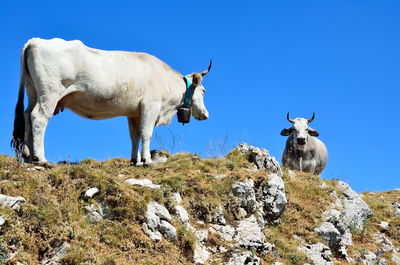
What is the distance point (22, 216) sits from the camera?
29.8ft

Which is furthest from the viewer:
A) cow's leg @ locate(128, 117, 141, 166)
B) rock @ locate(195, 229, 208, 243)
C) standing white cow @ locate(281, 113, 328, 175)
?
standing white cow @ locate(281, 113, 328, 175)

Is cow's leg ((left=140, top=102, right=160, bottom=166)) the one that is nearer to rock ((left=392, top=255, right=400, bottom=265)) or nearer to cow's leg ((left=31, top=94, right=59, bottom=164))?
cow's leg ((left=31, top=94, right=59, bottom=164))

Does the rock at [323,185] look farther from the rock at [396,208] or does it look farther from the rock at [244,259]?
the rock at [244,259]

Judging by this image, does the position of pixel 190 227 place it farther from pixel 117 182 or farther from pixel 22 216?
pixel 22 216

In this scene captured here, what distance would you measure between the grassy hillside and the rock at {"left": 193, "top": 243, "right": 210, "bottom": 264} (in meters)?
0.16

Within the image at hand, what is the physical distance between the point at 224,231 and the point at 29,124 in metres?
4.76

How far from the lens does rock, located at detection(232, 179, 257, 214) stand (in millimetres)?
12984

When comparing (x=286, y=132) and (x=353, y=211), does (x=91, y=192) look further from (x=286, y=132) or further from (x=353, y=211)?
(x=286, y=132)

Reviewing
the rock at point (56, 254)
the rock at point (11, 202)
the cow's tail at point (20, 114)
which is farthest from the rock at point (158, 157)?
the rock at point (56, 254)

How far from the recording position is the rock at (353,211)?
15.9 metres

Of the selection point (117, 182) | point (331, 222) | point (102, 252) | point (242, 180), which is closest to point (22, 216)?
point (102, 252)

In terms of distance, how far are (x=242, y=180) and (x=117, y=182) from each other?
12.0 ft

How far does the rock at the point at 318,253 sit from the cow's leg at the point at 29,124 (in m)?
6.41

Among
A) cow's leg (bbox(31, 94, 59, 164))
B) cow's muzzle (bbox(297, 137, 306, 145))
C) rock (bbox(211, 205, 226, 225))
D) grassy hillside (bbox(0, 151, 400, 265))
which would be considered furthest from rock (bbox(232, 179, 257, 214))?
cow's muzzle (bbox(297, 137, 306, 145))
